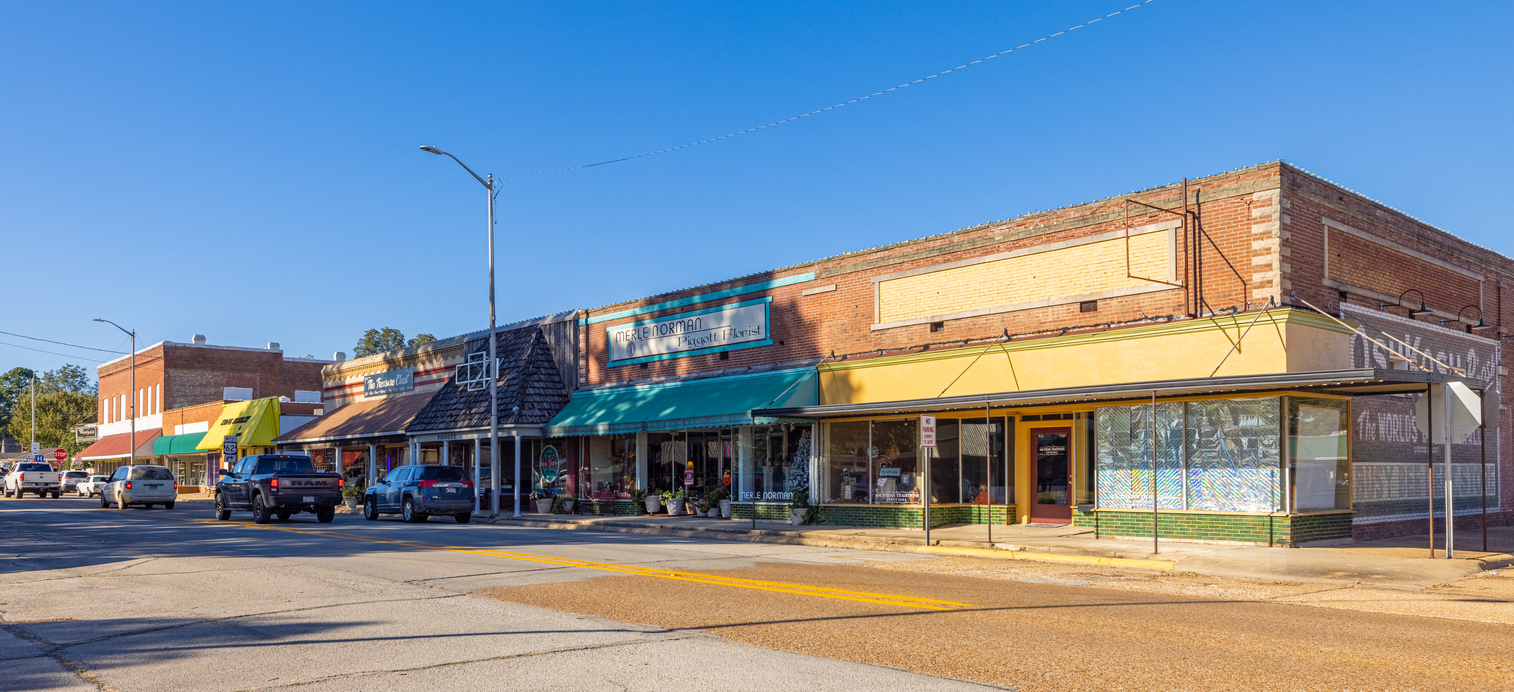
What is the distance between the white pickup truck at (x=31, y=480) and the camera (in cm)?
5328

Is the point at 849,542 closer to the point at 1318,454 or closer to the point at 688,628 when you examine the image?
the point at 1318,454

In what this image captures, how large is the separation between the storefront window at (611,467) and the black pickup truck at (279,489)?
7351 millimetres

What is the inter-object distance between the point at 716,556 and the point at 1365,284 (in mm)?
13519

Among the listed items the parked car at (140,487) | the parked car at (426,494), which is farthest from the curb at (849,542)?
the parked car at (140,487)

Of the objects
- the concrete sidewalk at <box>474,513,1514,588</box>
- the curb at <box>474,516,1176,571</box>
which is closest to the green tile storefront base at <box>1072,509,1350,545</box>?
the concrete sidewalk at <box>474,513,1514,588</box>

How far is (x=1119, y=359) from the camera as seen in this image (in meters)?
20.7

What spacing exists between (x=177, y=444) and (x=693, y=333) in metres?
40.1

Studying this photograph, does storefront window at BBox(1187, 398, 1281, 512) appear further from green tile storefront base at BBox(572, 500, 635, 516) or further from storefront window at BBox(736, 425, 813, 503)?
green tile storefront base at BBox(572, 500, 635, 516)

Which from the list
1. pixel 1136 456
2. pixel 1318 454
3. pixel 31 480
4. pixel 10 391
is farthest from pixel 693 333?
pixel 10 391

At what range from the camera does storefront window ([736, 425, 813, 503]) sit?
27328 mm

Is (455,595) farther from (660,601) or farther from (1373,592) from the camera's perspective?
(1373,592)

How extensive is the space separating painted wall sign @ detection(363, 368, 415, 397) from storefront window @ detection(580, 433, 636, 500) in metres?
12.9

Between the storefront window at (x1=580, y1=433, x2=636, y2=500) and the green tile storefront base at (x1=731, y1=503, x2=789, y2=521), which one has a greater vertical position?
the storefront window at (x1=580, y1=433, x2=636, y2=500)

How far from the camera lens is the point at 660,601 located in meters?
11.7
